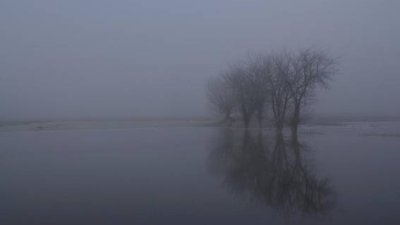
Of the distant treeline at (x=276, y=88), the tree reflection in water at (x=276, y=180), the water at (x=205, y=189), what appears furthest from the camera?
the distant treeline at (x=276, y=88)

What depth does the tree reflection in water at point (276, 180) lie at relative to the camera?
10.1 meters

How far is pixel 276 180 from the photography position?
43.7 ft

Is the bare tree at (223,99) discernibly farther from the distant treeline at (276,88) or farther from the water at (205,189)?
the water at (205,189)

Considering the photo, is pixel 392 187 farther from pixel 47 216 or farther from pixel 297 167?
pixel 47 216

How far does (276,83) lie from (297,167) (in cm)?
3499

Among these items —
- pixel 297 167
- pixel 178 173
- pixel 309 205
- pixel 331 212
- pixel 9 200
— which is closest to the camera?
pixel 331 212

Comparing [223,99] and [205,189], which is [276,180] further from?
[223,99]

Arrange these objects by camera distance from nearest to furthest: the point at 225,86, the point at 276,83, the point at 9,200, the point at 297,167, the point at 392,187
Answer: the point at 9,200 < the point at 392,187 < the point at 297,167 < the point at 276,83 < the point at 225,86

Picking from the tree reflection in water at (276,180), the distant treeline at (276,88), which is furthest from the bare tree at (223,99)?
the tree reflection in water at (276,180)

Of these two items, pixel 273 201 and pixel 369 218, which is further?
pixel 273 201

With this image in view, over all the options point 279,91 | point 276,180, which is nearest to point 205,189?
point 276,180

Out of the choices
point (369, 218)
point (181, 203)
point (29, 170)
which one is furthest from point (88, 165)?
point (369, 218)

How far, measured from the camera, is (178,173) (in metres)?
15.1

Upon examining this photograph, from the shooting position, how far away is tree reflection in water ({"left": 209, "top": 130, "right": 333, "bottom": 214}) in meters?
10.1
